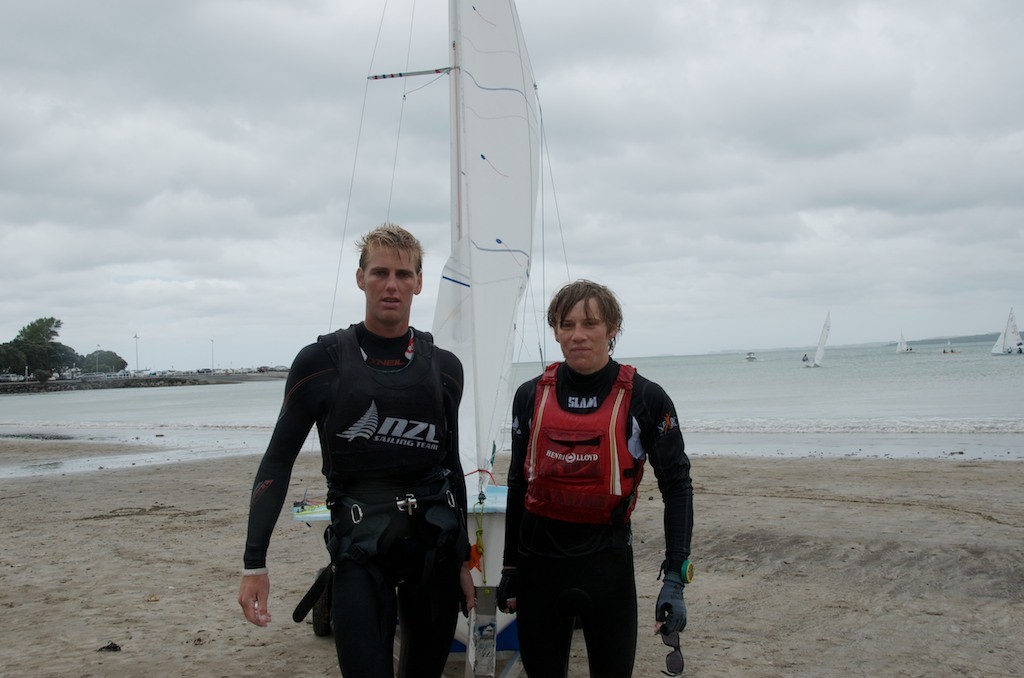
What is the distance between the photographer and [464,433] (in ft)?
15.4

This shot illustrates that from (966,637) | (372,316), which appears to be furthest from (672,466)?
(966,637)

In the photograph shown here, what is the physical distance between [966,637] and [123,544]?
264 inches

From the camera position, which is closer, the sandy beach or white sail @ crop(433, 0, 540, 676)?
the sandy beach

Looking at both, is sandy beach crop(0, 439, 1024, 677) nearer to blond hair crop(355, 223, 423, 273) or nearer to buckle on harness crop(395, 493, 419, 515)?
buckle on harness crop(395, 493, 419, 515)

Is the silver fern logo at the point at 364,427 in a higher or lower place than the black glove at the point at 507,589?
higher

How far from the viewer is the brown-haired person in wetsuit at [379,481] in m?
2.24

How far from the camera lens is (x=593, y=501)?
2.40 meters

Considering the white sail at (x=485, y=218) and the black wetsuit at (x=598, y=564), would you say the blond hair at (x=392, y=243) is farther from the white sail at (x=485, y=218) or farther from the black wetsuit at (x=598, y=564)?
the white sail at (x=485, y=218)

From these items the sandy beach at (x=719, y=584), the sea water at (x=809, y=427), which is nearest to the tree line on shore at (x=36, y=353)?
the sea water at (x=809, y=427)

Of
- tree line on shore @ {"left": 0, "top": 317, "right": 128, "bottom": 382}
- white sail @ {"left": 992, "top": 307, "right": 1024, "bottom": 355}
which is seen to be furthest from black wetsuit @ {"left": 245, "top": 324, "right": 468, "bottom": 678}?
tree line on shore @ {"left": 0, "top": 317, "right": 128, "bottom": 382}

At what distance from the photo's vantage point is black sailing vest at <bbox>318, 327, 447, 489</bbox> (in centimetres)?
231

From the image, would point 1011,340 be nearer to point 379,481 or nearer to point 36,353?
point 379,481

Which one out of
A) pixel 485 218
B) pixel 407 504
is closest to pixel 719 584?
pixel 485 218

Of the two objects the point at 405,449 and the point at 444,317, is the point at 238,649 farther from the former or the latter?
the point at 405,449
